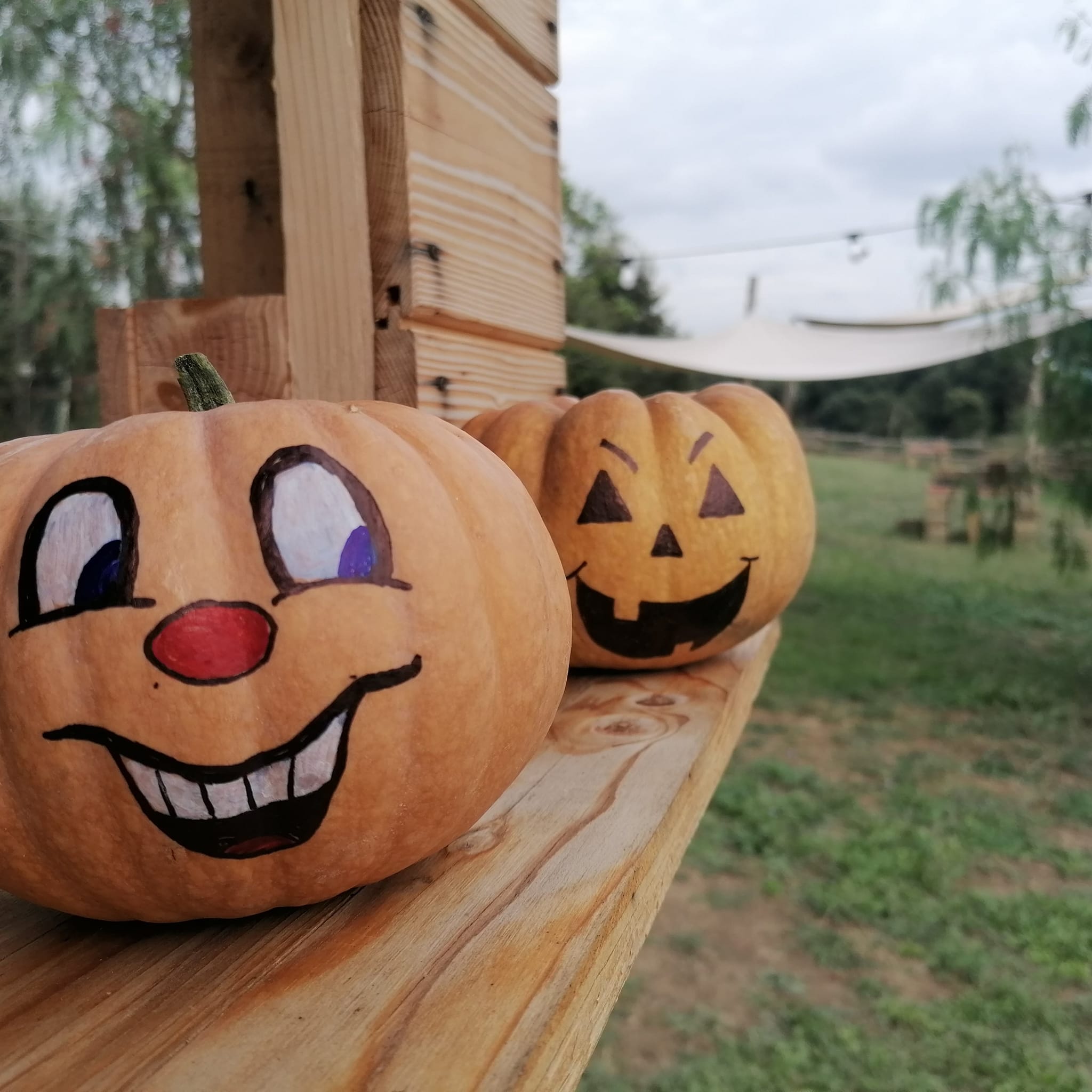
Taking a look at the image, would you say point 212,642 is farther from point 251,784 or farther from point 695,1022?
point 695,1022

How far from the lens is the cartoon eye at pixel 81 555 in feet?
2.11

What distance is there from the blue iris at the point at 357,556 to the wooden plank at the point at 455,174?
0.66m

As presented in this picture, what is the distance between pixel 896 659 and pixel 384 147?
4807 millimetres

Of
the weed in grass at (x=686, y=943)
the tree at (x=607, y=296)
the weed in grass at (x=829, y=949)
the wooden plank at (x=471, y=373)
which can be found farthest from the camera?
the tree at (x=607, y=296)

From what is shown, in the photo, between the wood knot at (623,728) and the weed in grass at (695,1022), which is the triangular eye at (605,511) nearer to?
the wood knot at (623,728)

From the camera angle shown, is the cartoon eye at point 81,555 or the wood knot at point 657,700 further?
the wood knot at point 657,700

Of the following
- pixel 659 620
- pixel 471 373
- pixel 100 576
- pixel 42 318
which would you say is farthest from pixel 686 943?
pixel 42 318

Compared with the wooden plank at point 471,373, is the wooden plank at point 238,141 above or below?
above

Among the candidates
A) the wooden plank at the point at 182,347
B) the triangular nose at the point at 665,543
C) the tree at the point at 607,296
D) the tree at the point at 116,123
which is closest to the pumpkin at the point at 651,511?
the triangular nose at the point at 665,543

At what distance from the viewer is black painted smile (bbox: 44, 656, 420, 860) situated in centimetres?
65

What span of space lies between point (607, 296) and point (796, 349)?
10.7 m

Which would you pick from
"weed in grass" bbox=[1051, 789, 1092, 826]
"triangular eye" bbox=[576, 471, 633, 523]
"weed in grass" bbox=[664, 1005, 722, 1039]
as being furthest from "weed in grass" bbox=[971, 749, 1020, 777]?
"triangular eye" bbox=[576, 471, 633, 523]

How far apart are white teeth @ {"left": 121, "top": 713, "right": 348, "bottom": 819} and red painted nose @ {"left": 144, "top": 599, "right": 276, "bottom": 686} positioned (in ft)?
0.23

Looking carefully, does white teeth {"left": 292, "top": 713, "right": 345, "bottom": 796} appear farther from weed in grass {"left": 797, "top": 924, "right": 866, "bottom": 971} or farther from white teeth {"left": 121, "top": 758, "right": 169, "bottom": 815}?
weed in grass {"left": 797, "top": 924, "right": 866, "bottom": 971}
